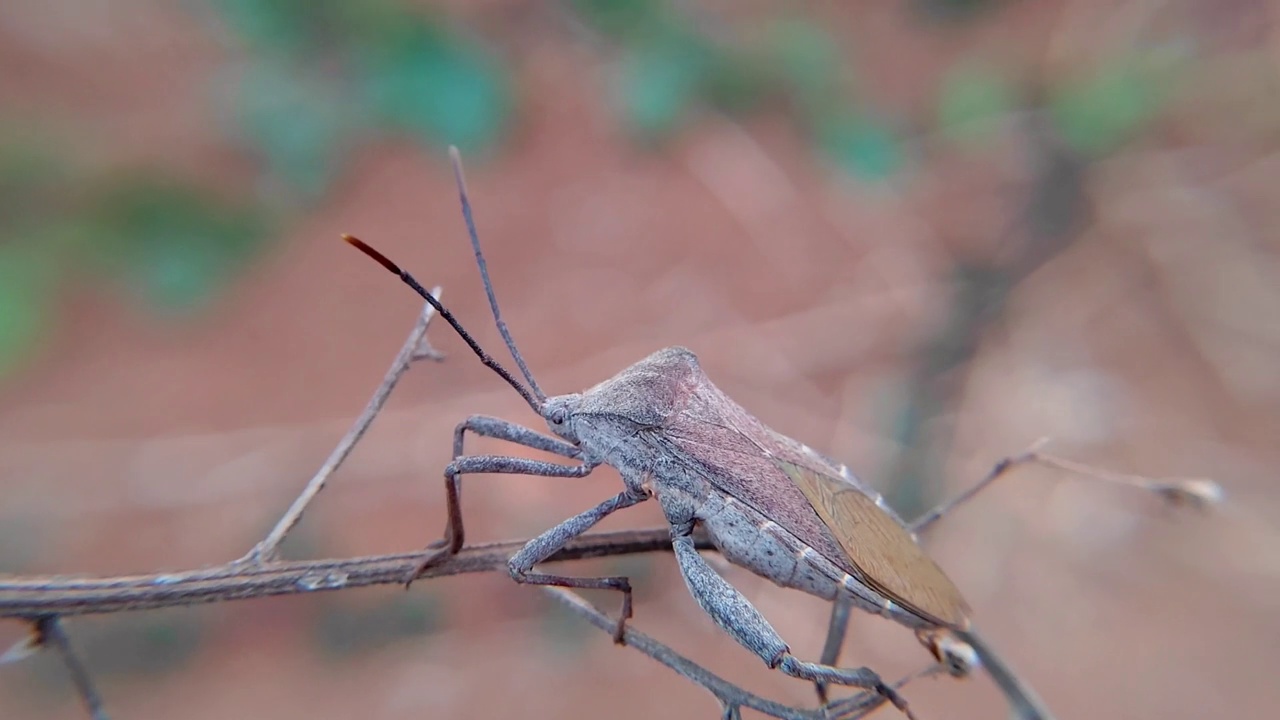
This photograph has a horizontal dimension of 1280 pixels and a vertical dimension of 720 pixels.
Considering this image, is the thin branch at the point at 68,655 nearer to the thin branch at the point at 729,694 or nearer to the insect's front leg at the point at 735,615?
the thin branch at the point at 729,694

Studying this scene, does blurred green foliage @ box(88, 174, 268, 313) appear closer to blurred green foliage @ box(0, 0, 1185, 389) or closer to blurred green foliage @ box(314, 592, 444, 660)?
blurred green foliage @ box(0, 0, 1185, 389)

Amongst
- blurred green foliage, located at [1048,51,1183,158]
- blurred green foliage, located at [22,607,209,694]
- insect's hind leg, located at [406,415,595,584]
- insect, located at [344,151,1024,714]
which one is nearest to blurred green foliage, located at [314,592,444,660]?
blurred green foliage, located at [22,607,209,694]

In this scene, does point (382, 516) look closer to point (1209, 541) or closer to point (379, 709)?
point (379, 709)

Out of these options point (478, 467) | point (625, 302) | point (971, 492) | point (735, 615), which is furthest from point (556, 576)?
point (625, 302)

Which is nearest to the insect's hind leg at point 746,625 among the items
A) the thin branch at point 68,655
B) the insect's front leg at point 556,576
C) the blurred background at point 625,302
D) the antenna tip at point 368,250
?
the insect's front leg at point 556,576

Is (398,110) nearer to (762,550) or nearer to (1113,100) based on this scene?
(762,550)

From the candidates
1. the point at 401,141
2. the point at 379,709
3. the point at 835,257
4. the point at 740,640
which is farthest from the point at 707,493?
the point at 401,141
